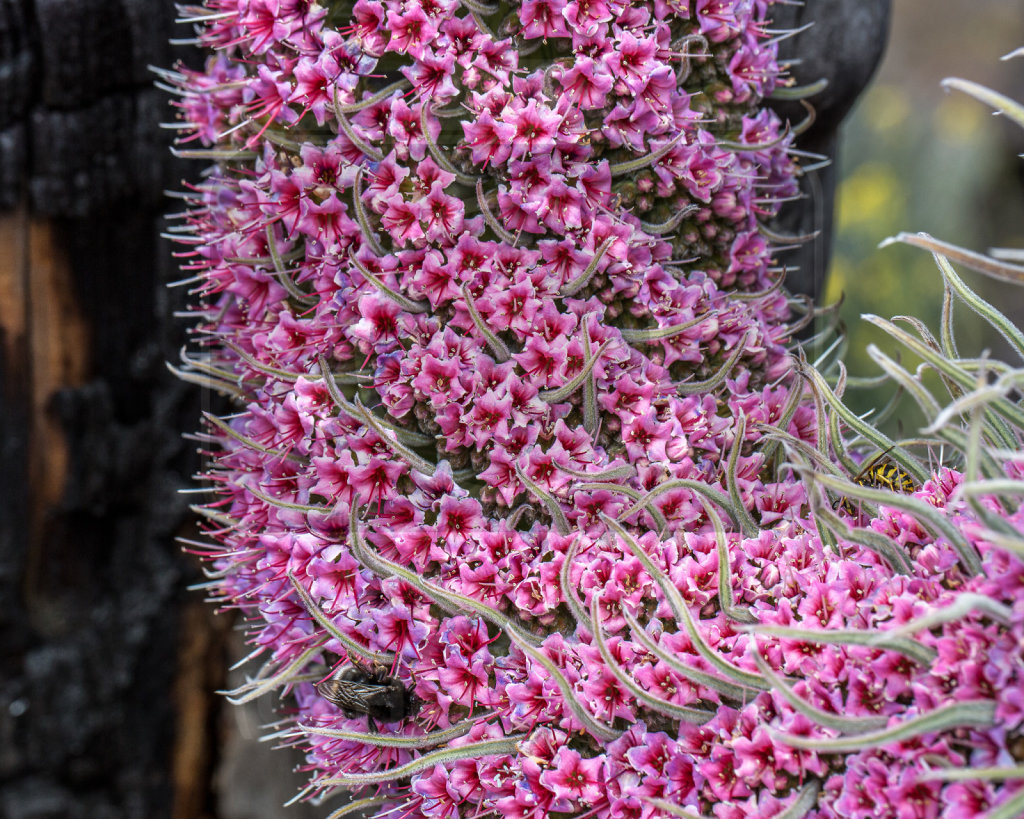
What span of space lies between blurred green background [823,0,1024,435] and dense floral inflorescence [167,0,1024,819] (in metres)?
2.62

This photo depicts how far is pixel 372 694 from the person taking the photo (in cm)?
144

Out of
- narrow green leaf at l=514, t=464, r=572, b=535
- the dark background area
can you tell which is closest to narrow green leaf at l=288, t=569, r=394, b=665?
narrow green leaf at l=514, t=464, r=572, b=535

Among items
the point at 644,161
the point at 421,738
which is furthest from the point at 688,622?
the point at 644,161

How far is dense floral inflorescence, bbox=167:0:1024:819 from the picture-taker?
134cm

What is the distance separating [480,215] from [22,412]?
5.54 feet

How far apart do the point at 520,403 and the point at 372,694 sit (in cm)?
48

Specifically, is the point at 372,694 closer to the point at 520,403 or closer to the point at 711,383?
the point at 520,403

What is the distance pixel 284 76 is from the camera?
Result: 60.7 inches

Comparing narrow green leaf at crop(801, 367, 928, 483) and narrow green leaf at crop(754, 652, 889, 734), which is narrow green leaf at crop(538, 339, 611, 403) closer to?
narrow green leaf at crop(801, 367, 928, 483)

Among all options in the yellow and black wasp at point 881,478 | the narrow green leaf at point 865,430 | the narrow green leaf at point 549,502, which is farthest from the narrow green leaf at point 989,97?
the narrow green leaf at point 549,502

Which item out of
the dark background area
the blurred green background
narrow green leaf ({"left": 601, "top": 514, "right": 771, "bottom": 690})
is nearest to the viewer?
narrow green leaf ({"left": 601, "top": 514, "right": 771, "bottom": 690})

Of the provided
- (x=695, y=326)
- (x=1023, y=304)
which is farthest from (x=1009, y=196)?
(x=695, y=326)

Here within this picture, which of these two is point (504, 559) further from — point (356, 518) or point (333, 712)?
point (333, 712)

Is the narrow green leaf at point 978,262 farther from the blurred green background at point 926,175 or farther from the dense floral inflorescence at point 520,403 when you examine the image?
the blurred green background at point 926,175
